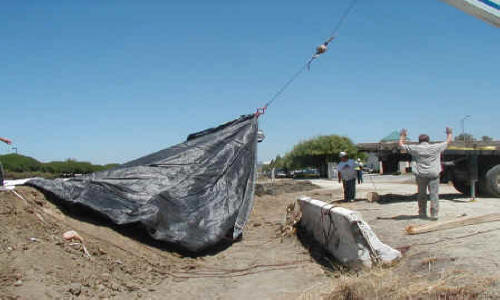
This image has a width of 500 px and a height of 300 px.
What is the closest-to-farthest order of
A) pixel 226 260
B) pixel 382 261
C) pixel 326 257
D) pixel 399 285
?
pixel 399 285
pixel 382 261
pixel 326 257
pixel 226 260

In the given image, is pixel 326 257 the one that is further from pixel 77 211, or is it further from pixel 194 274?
pixel 77 211

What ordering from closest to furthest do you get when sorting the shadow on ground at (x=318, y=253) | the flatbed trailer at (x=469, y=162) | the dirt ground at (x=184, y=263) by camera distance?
the dirt ground at (x=184, y=263) < the shadow on ground at (x=318, y=253) < the flatbed trailer at (x=469, y=162)

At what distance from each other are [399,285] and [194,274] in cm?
350

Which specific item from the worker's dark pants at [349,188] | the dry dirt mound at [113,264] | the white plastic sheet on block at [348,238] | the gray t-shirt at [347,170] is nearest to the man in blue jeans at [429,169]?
the white plastic sheet on block at [348,238]

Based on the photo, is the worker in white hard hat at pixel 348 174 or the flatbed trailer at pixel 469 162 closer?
the flatbed trailer at pixel 469 162

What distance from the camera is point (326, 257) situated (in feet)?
23.9

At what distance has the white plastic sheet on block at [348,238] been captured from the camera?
18.6 ft

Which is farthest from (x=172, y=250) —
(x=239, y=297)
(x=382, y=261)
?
(x=382, y=261)

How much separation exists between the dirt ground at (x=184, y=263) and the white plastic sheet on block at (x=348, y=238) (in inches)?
7.9

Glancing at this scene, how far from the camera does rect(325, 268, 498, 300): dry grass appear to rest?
3965 millimetres

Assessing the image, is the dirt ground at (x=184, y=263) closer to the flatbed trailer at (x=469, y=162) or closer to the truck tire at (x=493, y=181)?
the flatbed trailer at (x=469, y=162)

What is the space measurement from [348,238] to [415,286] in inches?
83.2

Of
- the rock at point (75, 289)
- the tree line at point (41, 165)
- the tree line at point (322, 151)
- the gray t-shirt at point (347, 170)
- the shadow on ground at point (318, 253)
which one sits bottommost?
the shadow on ground at point (318, 253)

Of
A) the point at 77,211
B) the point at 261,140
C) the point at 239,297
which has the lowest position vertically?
the point at 239,297
